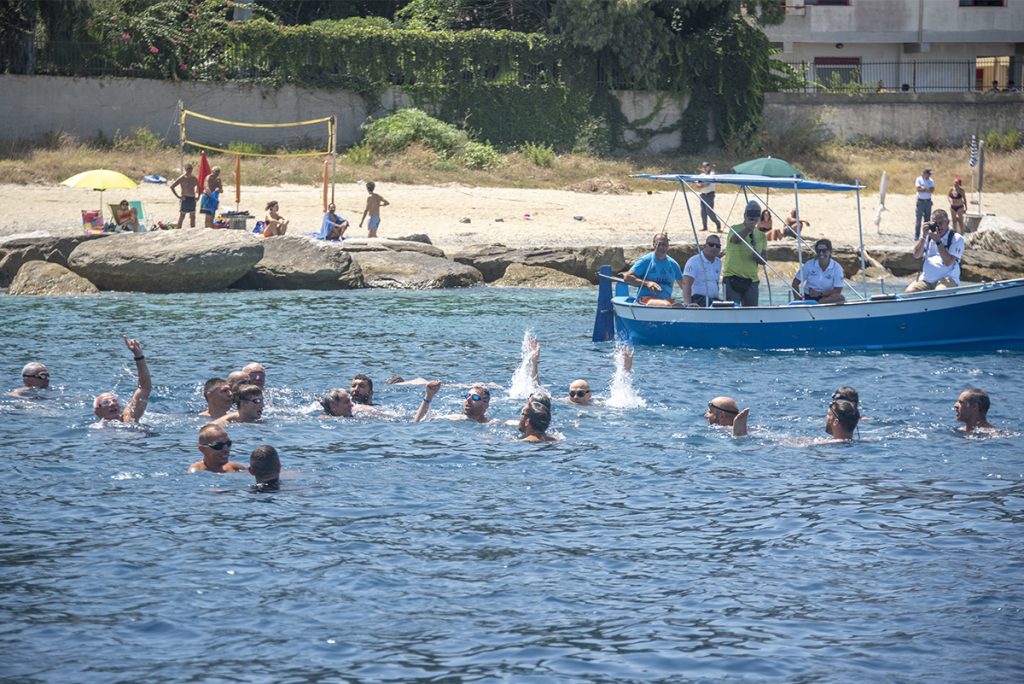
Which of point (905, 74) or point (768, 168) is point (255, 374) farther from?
point (905, 74)

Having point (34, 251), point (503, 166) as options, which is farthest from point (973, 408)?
point (503, 166)

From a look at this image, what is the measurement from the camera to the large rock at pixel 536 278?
26578mm

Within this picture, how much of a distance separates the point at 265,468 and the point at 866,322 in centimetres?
1027

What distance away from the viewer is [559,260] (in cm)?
2694

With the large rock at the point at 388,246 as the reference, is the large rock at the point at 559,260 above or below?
below

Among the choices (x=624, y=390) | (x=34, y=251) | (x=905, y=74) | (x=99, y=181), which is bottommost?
(x=624, y=390)

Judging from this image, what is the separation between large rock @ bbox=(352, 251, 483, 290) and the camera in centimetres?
2589

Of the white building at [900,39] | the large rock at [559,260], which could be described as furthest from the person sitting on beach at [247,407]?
the white building at [900,39]

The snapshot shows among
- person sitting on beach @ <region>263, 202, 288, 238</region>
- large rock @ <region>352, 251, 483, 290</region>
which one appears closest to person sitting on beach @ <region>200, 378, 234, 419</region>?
large rock @ <region>352, 251, 483, 290</region>

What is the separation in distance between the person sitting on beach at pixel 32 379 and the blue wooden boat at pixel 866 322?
27.3 ft

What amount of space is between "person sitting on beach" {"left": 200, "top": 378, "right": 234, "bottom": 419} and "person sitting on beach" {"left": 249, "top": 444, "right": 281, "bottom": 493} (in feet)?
8.24

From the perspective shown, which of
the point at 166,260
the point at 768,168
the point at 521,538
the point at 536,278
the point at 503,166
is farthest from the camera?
the point at 503,166

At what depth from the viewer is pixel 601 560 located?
10.0 metres

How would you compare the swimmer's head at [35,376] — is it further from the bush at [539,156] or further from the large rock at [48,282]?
the bush at [539,156]
